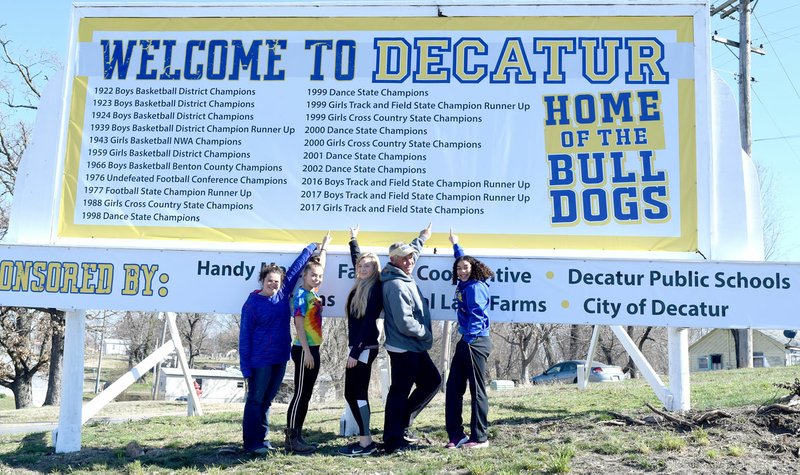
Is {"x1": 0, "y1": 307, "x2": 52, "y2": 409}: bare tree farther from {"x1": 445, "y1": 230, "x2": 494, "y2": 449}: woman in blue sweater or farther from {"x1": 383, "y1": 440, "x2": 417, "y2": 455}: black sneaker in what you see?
{"x1": 445, "y1": 230, "x2": 494, "y2": 449}: woman in blue sweater

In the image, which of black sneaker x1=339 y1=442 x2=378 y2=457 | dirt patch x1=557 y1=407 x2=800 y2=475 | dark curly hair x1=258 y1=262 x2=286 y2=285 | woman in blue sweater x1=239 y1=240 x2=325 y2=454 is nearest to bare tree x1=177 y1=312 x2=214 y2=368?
dark curly hair x1=258 y1=262 x2=286 y2=285

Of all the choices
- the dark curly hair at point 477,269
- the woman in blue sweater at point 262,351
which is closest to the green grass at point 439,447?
the woman in blue sweater at point 262,351

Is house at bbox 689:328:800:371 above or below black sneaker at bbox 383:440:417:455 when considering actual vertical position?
above

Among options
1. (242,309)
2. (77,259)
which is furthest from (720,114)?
(77,259)

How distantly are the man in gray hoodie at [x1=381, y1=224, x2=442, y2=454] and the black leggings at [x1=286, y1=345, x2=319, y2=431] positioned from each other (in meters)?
0.71

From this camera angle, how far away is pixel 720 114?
6.99m

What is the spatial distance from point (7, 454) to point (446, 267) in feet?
14.7

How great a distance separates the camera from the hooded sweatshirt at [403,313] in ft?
19.5

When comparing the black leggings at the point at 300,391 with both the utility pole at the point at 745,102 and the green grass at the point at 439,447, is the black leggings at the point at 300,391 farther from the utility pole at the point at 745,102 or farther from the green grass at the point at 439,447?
the utility pole at the point at 745,102

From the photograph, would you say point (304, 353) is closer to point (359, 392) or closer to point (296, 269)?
point (359, 392)

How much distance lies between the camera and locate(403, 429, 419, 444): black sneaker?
20.3 feet

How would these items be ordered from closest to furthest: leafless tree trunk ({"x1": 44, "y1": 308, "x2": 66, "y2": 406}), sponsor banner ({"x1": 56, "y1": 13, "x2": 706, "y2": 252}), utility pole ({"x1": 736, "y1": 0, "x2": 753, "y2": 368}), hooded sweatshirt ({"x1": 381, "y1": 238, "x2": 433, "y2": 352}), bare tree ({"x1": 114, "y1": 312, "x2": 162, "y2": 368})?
1. hooded sweatshirt ({"x1": 381, "y1": 238, "x2": 433, "y2": 352})
2. sponsor banner ({"x1": 56, "y1": 13, "x2": 706, "y2": 252})
3. utility pole ({"x1": 736, "y1": 0, "x2": 753, "y2": 368})
4. leafless tree trunk ({"x1": 44, "y1": 308, "x2": 66, "y2": 406})
5. bare tree ({"x1": 114, "y1": 312, "x2": 162, "y2": 368})

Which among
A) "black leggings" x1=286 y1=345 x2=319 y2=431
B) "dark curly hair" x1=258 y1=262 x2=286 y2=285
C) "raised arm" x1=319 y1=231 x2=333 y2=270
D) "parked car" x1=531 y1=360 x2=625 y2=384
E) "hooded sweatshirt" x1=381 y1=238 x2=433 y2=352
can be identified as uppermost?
"raised arm" x1=319 y1=231 x2=333 y2=270

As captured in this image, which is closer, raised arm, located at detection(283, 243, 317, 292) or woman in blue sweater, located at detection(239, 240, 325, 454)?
woman in blue sweater, located at detection(239, 240, 325, 454)
